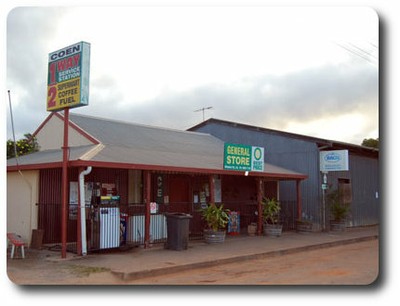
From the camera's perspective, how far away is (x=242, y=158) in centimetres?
1786

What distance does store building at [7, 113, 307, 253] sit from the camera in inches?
557

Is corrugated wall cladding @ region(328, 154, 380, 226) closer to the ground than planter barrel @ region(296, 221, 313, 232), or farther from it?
farther from it

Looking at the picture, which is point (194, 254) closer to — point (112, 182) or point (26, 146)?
point (112, 182)

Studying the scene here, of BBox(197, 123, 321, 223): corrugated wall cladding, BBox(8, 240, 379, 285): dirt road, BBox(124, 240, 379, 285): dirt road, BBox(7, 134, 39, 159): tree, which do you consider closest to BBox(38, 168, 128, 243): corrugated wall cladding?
BBox(8, 240, 379, 285): dirt road

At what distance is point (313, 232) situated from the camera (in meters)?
21.4

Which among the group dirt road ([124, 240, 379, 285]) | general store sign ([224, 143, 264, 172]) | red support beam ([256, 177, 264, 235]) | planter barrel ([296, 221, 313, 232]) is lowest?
dirt road ([124, 240, 379, 285])

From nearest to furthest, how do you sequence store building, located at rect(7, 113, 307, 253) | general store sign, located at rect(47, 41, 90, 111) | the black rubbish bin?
general store sign, located at rect(47, 41, 90, 111), store building, located at rect(7, 113, 307, 253), the black rubbish bin

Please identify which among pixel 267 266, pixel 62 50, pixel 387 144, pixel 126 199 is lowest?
pixel 267 266

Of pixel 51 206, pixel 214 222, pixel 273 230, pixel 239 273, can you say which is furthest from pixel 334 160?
pixel 51 206

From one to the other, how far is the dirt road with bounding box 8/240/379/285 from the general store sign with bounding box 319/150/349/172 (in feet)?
26.4

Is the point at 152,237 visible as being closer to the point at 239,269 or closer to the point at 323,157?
the point at 239,269

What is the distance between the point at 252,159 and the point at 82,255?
24.9 ft

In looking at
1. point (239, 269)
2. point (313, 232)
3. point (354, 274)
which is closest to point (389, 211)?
point (354, 274)

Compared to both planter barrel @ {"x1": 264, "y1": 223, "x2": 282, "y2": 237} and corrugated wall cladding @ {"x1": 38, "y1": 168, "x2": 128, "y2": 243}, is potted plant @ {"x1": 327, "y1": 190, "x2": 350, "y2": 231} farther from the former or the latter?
corrugated wall cladding @ {"x1": 38, "y1": 168, "x2": 128, "y2": 243}
